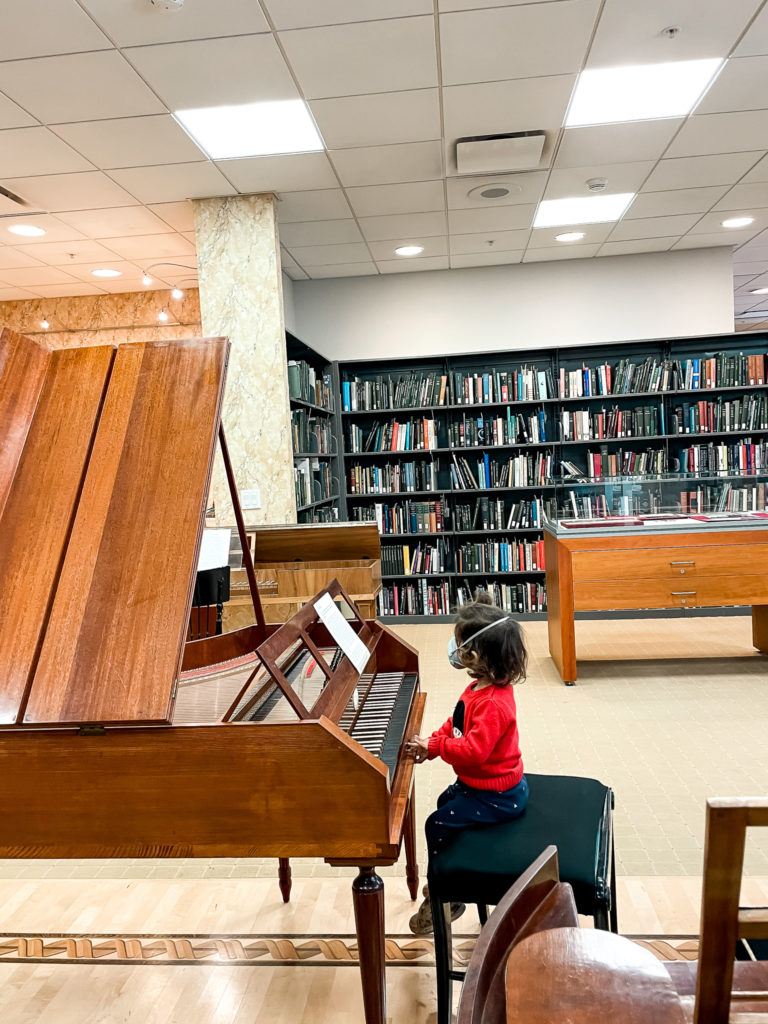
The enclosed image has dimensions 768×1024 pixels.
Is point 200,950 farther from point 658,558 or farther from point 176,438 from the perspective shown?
point 658,558

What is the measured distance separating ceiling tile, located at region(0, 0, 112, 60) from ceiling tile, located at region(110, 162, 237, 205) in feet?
3.98

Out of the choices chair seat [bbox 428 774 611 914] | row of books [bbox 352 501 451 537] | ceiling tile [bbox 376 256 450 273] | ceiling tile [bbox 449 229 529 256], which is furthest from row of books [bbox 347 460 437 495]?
chair seat [bbox 428 774 611 914]

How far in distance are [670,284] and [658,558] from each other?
337cm

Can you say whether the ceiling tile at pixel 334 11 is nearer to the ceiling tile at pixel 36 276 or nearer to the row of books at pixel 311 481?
the row of books at pixel 311 481

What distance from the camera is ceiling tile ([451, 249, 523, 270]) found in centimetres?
658

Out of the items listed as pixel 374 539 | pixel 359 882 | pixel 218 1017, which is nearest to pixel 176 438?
pixel 359 882

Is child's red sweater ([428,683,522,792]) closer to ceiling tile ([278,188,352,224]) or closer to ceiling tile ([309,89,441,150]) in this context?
ceiling tile ([309,89,441,150])

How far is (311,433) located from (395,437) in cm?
108

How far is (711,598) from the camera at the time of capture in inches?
181

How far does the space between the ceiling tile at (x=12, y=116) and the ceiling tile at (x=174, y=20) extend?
0.78 meters

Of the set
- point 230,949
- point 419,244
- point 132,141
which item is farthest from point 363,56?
point 230,949

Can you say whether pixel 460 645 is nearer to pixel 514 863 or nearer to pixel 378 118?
pixel 514 863

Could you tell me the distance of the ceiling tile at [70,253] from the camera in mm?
5613

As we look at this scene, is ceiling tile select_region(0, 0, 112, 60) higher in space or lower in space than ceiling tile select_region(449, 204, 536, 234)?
lower
